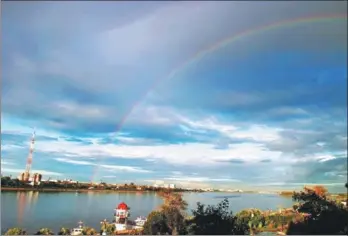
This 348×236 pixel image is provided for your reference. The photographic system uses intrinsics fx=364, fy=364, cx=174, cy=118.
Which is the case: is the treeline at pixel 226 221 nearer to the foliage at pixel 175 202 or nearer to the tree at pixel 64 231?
the foliage at pixel 175 202

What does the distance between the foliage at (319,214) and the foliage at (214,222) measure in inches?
34.7

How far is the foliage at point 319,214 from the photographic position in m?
5.71

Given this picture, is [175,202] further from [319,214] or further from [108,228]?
[319,214]

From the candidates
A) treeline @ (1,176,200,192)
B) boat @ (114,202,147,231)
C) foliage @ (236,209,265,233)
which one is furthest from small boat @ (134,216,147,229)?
foliage @ (236,209,265,233)

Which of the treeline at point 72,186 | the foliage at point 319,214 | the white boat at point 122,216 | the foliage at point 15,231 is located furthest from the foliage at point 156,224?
the foliage at point 319,214

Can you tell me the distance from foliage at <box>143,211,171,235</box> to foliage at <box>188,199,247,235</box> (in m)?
0.39

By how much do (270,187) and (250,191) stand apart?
0.37 meters

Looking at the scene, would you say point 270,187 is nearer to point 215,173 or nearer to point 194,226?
point 215,173

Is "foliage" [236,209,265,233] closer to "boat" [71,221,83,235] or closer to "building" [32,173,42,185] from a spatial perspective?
"boat" [71,221,83,235]

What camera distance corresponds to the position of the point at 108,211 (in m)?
5.55

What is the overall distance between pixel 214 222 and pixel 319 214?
171 cm

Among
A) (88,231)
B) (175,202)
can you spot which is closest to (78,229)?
(88,231)

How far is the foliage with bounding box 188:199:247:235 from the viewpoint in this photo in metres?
5.64

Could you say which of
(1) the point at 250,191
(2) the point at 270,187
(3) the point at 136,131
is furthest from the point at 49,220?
(2) the point at 270,187
